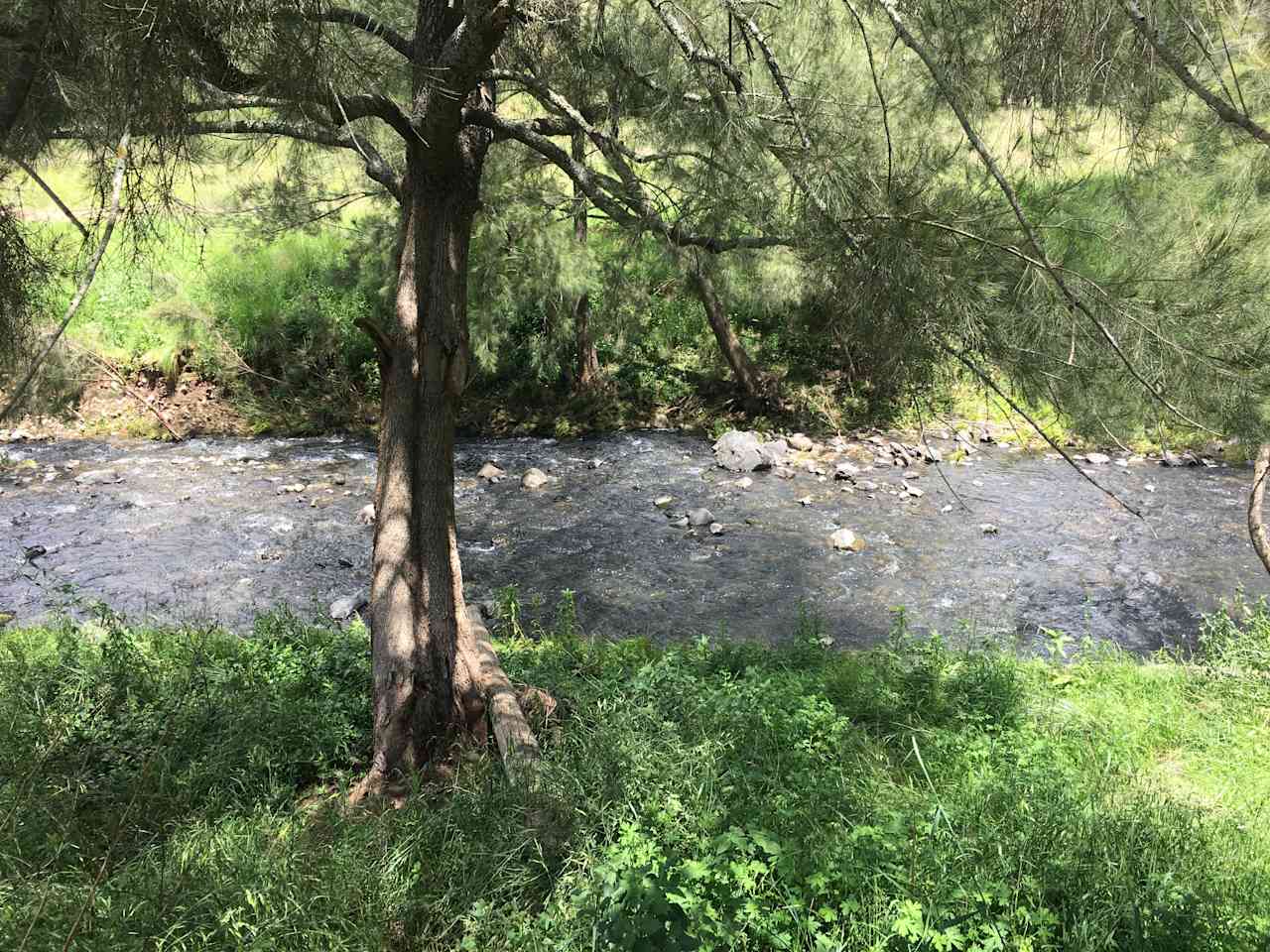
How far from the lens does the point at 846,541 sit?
29.2 feet

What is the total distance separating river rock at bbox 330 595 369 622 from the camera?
710cm

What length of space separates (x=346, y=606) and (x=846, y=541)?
501 centimetres

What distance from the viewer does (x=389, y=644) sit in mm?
3816

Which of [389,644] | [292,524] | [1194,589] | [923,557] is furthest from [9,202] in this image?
[1194,589]

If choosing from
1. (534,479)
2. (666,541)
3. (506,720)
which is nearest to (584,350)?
(534,479)

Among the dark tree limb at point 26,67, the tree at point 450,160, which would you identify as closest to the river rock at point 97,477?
the tree at point 450,160

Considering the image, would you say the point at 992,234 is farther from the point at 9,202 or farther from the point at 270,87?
the point at 9,202

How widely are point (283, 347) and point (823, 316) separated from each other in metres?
12.7

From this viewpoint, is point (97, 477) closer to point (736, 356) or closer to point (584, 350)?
point (584, 350)

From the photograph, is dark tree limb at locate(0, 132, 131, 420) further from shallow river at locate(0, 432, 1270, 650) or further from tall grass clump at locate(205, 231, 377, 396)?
tall grass clump at locate(205, 231, 377, 396)

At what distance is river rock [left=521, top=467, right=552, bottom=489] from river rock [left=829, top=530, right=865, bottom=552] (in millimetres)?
3918

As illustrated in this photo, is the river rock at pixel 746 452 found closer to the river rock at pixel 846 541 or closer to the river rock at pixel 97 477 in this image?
the river rock at pixel 846 541

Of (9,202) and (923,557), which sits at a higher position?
(9,202)

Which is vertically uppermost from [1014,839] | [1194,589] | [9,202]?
[9,202]
